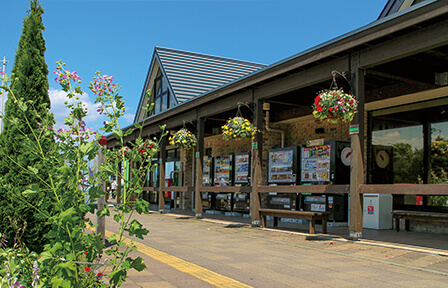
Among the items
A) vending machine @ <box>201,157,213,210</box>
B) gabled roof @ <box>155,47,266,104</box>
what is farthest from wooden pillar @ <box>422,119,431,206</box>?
gabled roof @ <box>155,47,266,104</box>

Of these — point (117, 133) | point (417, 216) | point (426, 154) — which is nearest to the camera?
point (117, 133)

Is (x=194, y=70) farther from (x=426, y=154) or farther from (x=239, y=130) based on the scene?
(x=426, y=154)

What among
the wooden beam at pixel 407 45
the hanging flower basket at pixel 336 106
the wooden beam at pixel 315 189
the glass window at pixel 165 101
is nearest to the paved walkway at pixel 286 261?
the wooden beam at pixel 315 189

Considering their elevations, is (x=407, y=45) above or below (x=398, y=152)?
above

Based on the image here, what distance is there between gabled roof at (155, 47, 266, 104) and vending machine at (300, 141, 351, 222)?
11487 mm

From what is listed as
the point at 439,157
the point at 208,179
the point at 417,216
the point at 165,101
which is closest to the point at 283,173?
the point at 439,157

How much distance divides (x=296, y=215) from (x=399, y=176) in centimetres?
359

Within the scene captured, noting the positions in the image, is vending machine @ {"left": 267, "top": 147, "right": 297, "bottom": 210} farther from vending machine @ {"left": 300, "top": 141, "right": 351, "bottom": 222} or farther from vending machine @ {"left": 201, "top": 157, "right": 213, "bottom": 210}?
vending machine @ {"left": 201, "top": 157, "right": 213, "bottom": 210}

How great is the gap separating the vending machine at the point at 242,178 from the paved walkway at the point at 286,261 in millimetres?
5335

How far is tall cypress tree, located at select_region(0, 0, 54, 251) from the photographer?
5.23m

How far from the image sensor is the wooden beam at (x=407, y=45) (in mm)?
6993

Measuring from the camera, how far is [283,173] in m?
13.3

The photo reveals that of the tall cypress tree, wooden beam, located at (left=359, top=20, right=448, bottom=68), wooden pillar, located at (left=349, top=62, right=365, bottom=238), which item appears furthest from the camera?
wooden pillar, located at (left=349, top=62, right=365, bottom=238)

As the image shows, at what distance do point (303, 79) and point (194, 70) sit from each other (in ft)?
56.4
